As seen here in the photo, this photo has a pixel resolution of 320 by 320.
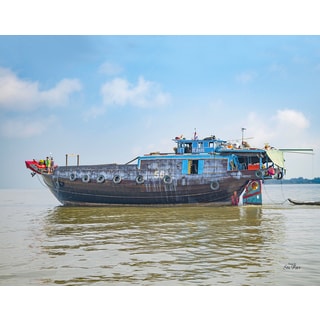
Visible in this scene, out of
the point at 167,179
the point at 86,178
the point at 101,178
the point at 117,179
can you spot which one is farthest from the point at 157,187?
the point at 86,178

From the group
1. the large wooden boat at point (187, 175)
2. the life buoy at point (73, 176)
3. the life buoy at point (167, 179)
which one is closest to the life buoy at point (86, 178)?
the large wooden boat at point (187, 175)

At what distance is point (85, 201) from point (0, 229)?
327 inches

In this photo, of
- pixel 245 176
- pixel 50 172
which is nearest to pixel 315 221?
pixel 245 176

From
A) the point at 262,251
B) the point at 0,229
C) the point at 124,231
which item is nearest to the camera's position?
the point at 262,251

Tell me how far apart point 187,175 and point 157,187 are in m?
1.77

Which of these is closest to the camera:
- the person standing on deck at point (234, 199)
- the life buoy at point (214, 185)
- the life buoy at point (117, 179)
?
the life buoy at point (214, 185)

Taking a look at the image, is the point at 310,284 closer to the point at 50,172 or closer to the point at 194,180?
the point at 194,180

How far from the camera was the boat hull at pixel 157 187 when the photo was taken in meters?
19.9

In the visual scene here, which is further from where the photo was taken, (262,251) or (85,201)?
(85,201)

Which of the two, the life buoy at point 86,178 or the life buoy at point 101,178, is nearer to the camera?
the life buoy at point 101,178

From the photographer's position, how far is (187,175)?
19.9 m

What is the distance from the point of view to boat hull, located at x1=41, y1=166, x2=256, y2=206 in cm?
1989

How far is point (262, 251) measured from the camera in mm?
8367

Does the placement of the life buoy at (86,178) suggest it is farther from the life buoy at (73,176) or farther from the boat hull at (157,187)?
the life buoy at (73,176)
